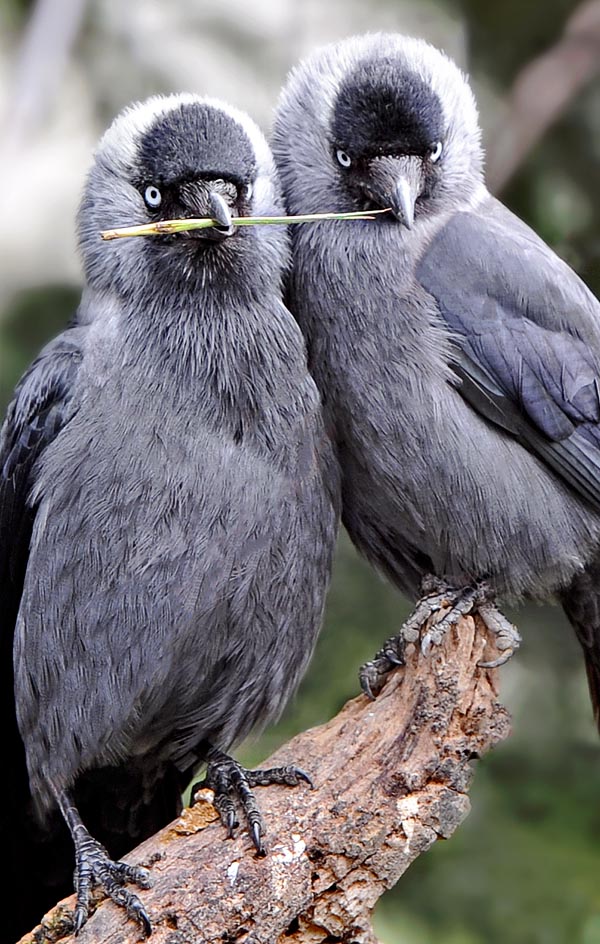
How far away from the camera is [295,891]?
11.0 ft

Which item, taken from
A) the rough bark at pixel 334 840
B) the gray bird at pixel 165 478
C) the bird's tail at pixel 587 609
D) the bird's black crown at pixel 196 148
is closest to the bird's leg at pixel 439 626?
the rough bark at pixel 334 840

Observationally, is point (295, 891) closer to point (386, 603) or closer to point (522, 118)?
point (386, 603)

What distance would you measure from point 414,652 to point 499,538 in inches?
17.4

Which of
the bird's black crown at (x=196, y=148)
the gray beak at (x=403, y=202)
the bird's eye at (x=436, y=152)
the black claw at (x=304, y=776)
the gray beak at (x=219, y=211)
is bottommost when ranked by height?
the black claw at (x=304, y=776)

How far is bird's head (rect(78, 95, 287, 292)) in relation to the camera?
361cm

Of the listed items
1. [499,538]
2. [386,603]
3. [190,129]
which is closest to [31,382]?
[190,129]

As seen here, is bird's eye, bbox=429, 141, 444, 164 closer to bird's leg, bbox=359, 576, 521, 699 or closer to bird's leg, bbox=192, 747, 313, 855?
bird's leg, bbox=359, 576, 521, 699

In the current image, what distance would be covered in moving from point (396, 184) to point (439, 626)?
1.25 meters

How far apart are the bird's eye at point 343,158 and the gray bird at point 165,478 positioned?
8.8 inches

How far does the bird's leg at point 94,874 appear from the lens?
3.33 metres

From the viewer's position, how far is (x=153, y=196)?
3691 millimetres

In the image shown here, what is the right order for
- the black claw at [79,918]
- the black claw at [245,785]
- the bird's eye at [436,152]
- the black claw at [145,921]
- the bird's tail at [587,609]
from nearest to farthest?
the black claw at [145,921] < the black claw at [79,918] < the black claw at [245,785] < the bird's eye at [436,152] < the bird's tail at [587,609]

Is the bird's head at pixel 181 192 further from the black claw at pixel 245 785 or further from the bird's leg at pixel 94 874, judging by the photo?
the bird's leg at pixel 94 874

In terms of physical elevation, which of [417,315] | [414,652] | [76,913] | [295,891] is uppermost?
[417,315]
